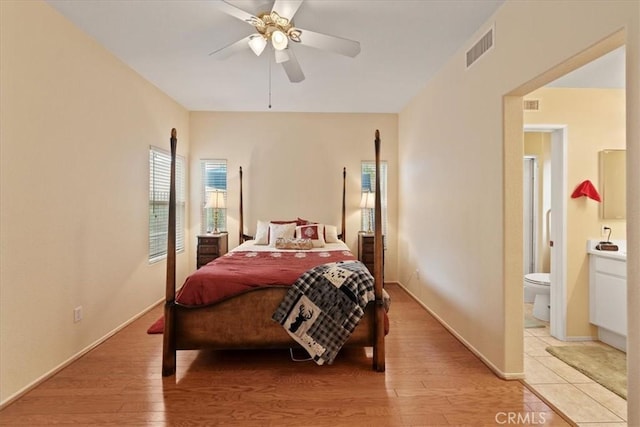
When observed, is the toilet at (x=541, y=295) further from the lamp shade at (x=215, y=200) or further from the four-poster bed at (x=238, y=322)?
the lamp shade at (x=215, y=200)

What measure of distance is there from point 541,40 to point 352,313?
84.5 inches

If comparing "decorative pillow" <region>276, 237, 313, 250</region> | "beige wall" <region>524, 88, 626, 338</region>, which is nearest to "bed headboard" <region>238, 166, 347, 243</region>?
"decorative pillow" <region>276, 237, 313, 250</region>

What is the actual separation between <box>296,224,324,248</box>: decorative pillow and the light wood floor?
6.00ft

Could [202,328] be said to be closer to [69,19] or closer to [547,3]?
[69,19]

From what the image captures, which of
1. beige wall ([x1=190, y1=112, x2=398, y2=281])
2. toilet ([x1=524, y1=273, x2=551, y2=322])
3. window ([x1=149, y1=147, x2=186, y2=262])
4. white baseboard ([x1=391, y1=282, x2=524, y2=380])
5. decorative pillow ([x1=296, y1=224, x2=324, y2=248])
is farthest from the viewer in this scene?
beige wall ([x1=190, y1=112, x2=398, y2=281])

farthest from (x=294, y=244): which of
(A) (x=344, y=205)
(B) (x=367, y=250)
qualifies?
(A) (x=344, y=205)

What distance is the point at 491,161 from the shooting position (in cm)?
257

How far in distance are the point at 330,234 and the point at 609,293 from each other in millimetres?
3042

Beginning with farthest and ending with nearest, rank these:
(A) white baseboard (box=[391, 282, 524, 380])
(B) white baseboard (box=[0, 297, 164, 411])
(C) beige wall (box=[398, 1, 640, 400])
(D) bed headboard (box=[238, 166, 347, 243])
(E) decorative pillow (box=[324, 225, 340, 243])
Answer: (D) bed headboard (box=[238, 166, 347, 243]) < (E) decorative pillow (box=[324, 225, 340, 243]) < (A) white baseboard (box=[391, 282, 524, 380]) < (B) white baseboard (box=[0, 297, 164, 411]) < (C) beige wall (box=[398, 1, 640, 400])

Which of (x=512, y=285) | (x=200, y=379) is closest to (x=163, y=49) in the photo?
(x=200, y=379)

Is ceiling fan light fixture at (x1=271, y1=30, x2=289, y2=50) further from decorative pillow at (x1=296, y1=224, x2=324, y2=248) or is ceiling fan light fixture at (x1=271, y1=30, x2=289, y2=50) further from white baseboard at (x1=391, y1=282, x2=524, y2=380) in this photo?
white baseboard at (x1=391, y1=282, x2=524, y2=380)

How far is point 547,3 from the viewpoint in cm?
198

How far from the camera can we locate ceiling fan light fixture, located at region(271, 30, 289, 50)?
245 cm

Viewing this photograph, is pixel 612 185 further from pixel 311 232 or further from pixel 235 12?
pixel 235 12
